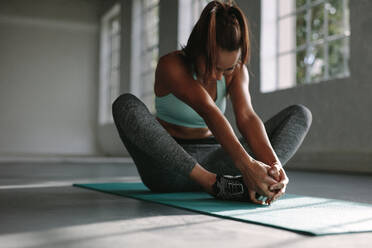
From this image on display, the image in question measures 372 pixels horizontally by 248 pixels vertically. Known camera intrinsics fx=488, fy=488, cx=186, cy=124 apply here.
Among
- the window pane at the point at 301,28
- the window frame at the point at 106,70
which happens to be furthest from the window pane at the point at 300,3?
the window frame at the point at 106,70

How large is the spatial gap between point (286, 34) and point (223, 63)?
3.55m

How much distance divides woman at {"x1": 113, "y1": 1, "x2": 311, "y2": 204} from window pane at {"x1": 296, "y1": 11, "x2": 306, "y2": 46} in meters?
3.15

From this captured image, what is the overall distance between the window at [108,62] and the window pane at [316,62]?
6100 millimetres

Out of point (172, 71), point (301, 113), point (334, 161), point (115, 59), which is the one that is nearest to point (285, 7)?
→ point (334, 161)

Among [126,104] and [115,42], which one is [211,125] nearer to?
[126,104]

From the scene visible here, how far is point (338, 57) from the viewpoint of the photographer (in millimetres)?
4395

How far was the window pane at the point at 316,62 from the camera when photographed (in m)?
4.51

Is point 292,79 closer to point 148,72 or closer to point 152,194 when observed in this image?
point 152,194

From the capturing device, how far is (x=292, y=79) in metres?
4.95

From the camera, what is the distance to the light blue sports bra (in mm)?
1795

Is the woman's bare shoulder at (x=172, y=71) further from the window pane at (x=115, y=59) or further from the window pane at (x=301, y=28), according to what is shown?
the window pane at (x=115, y=59)

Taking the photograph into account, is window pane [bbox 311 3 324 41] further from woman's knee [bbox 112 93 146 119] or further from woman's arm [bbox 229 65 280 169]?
woman's knee [bbox 112 93 146 119]

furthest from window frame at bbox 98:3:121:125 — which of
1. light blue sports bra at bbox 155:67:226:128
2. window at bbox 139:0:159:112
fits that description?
light blue sports bra at bbox 155:67:226:128

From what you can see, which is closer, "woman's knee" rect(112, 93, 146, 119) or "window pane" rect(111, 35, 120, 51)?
"woman's knee" rect(112, 93, 146, 119)
